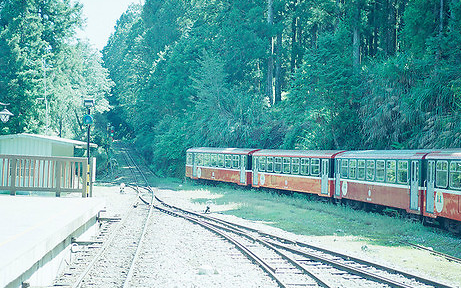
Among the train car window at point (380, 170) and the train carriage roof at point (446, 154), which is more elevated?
the train carriage roof at point (446, 154)

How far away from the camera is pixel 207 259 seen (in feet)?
36.0

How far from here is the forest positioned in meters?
25.7

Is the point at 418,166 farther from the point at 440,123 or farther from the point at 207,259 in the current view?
the point at 207,259

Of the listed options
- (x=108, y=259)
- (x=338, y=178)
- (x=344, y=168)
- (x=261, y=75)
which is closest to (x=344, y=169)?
(x=344, y=168)

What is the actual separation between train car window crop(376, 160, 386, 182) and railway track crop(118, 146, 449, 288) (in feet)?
21.9

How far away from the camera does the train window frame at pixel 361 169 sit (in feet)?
66.5

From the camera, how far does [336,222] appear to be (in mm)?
17391

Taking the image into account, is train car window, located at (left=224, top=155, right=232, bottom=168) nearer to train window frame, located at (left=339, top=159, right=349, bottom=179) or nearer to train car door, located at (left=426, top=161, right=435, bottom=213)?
train window frame, located at (left=339, top=159, right=349, bottom=179)

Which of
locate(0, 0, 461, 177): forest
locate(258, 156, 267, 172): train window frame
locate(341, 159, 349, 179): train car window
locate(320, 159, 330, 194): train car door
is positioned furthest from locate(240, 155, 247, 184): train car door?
locate(341, 159, 349, 179): train car window

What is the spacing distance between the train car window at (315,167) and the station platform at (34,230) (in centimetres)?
1193

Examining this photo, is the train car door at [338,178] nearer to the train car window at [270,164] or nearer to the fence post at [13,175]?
the train car window at [270,164]

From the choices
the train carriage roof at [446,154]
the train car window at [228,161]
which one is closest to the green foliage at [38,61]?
the train car window at [228,161]

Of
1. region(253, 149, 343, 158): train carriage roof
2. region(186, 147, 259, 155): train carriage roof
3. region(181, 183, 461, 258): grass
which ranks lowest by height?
region(181, 183, 461, 258): grass

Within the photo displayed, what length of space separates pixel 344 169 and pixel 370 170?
2.22m
